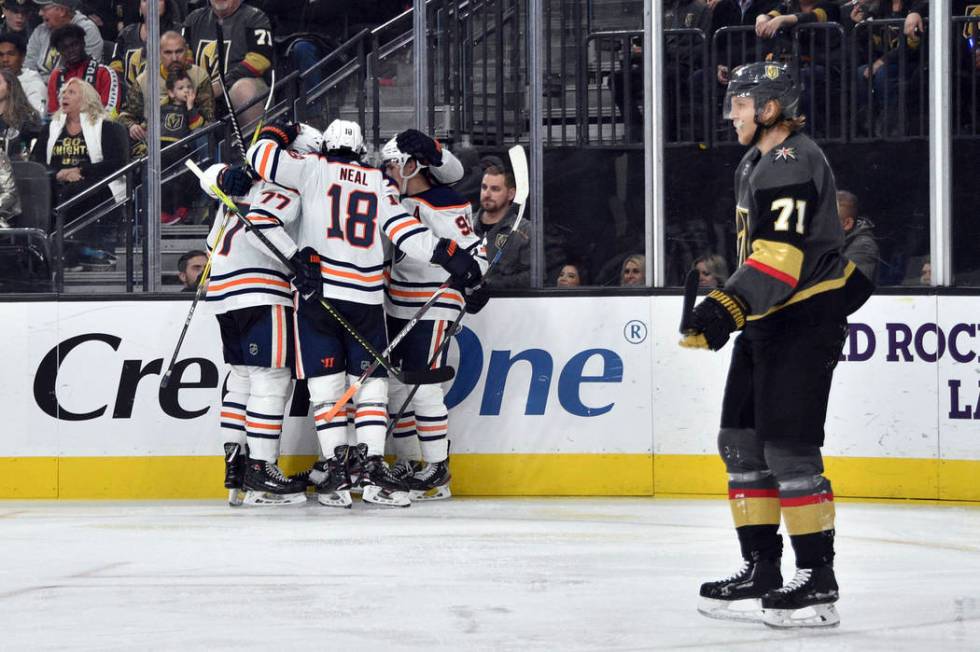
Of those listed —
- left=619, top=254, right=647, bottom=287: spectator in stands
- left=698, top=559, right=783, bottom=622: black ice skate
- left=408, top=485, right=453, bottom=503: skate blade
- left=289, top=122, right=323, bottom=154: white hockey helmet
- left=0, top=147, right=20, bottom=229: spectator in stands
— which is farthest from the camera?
left=0, top=147, right=20, bottom=229: spectator in stands

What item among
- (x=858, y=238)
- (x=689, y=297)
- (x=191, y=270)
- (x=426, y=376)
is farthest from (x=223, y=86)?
(x=689, y=297)

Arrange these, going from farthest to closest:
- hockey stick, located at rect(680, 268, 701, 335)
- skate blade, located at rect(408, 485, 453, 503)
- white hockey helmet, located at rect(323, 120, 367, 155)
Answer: skate blade, located at rect(408, 485, 453, 503), white hockey helmet, located at rect(323, 120, 367, 155), hockey stick, located at rect(680, 268, 701, 335)

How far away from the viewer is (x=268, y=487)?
16.9ft

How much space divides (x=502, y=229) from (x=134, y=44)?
1495 millimetres

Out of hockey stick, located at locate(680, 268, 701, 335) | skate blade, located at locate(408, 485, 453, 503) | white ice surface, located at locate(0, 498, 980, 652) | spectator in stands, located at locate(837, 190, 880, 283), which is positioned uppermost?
spectator in stands, located at locate(837, 190, 880, 283)

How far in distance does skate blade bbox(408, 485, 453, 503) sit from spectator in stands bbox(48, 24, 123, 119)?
5.83 feet

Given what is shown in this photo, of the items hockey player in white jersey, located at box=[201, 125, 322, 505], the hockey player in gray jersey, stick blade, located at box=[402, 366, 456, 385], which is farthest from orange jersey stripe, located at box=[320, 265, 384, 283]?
the hockey player in gray jersey

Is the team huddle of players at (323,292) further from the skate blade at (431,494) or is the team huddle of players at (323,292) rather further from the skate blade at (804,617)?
the skate blade at (804,617)

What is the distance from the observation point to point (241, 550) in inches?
166

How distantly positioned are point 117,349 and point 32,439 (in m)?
0.43

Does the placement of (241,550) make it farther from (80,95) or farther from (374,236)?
(80,95)

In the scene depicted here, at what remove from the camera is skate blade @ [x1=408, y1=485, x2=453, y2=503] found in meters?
5.31

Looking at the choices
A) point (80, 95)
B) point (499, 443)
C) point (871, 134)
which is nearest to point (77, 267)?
point (80, 95)

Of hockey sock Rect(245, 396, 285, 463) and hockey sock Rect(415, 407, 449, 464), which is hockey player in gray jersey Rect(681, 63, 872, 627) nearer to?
hockey sock Rect(415, 407, 449, 464)
